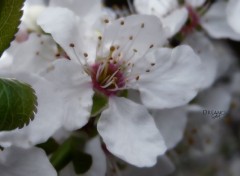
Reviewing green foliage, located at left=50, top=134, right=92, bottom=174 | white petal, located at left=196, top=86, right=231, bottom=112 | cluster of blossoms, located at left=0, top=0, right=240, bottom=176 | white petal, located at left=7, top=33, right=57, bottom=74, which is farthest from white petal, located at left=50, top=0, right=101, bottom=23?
white petal, located at left=196, top=86, right=231, bottom=112

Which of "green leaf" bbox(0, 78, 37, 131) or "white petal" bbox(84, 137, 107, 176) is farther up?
"green leaf" bbox(0, 78, 37, 131)

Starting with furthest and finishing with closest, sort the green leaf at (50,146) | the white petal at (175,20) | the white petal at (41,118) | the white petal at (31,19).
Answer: the white petal at (31,19) < the white petal at (175,20) < the green leaf at (50,146) < the white petal at (41,118)

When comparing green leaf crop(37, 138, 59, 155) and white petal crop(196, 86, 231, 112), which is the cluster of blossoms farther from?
white petal crop(196, 86, 231, 112)

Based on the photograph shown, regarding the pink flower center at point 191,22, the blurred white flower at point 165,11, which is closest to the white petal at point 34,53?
the blurred white flower at point 165,11

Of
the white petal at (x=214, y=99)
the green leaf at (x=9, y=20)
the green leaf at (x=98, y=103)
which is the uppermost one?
the green leaf at (x=9, y=20)

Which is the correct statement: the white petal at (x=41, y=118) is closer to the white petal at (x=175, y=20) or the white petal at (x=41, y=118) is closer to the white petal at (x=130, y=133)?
the white petal at (x=130, y=133)

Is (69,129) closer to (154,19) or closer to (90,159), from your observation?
(90,159)
